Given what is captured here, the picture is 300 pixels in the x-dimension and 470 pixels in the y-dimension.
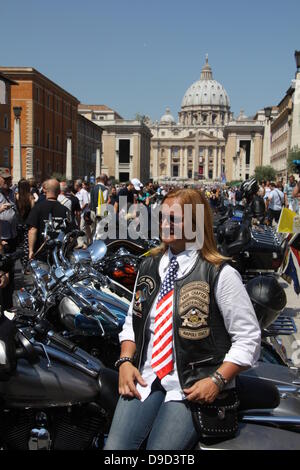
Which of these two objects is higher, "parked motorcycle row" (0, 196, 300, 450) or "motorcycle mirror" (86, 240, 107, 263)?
"motorcycle mirror" (86, 240, 107, 263)

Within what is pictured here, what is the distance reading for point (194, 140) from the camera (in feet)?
566

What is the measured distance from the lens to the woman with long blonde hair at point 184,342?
2.26m

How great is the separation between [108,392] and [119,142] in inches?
5330

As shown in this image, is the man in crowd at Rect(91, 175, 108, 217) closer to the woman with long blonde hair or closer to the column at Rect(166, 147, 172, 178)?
the woman with long blonde hair

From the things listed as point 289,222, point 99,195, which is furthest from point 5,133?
point 289,222

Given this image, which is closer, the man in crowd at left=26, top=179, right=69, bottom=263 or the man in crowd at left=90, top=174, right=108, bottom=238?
the man in crowd at left=26, top=179, right=69, bottom=263

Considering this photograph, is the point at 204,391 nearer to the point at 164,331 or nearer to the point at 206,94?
the point at 164,331

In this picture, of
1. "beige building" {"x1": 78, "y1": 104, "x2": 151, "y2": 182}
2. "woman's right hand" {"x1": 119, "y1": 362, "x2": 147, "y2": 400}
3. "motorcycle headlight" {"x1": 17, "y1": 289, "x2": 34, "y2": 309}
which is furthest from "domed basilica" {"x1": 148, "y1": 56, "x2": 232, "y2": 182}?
"woman's right hand" {"x1": 119, "y1": 362, "x2": 147, "y2": 400}

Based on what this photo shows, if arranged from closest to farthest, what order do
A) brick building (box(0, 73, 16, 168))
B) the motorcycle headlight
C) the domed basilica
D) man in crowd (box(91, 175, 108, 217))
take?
the motorcycle headlight → man in crowd (box(91, 175, 108, 217)) → brick building (box(0, 73, 16, 168)) → the domed basilica

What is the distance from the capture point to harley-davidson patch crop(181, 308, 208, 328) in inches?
89.9

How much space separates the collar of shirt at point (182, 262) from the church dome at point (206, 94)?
19393cm
